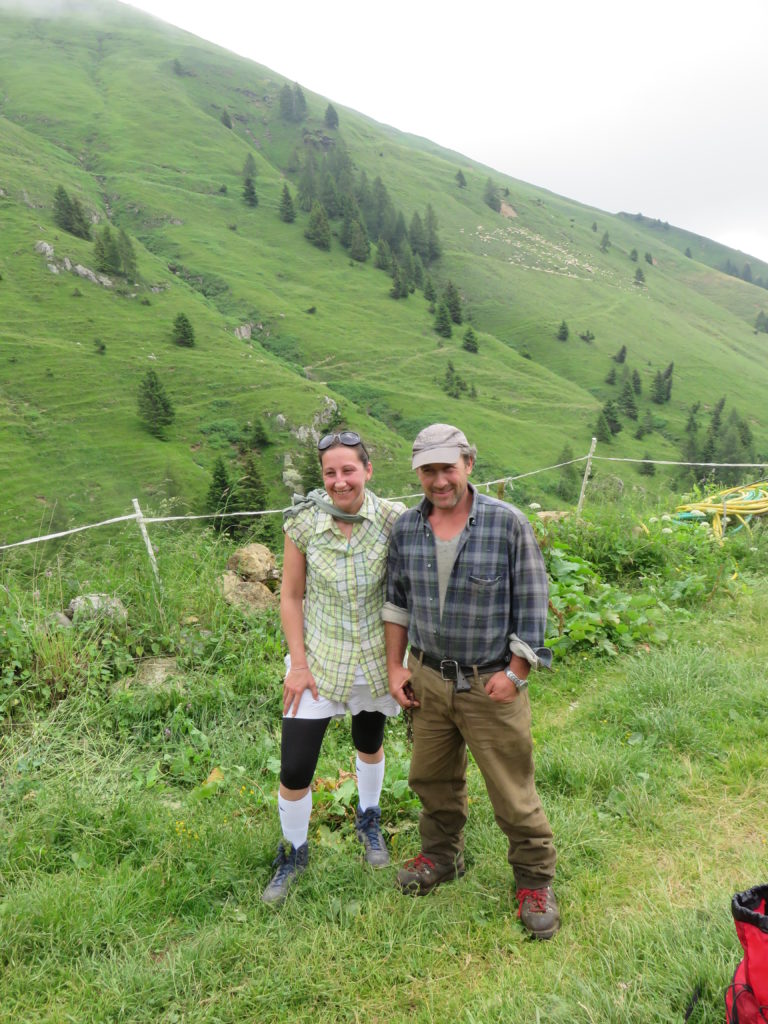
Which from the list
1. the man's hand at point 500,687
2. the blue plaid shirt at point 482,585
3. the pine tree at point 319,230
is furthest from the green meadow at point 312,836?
the pine tree at point 319,230

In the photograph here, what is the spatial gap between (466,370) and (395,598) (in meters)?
80.5

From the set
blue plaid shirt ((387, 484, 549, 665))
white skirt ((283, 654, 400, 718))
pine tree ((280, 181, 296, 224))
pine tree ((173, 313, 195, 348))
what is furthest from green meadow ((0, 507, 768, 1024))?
pine tree ((280, 181, 296, 224))

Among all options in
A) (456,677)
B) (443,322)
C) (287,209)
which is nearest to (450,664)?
(456,677)

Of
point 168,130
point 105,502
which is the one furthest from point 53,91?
point 105,502

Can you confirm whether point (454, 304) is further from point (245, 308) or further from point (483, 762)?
point (483, 762)

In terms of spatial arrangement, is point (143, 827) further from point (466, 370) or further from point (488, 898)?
point (466, 370)

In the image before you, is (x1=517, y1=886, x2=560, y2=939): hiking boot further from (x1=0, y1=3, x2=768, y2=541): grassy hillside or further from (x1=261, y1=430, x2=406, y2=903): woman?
(x1=0, y1=3, x2=768, y2=541): grassy hillside

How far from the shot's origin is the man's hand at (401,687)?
8.05ft

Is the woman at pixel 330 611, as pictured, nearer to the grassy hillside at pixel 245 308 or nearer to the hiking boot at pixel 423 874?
the hiking boot at pixel 423 874

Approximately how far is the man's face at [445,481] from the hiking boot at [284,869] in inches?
69.9

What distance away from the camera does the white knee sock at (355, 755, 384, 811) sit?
2.86 meters

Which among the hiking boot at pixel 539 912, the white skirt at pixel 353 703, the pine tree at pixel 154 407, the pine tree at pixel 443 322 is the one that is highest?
the white skirt at pixel 353 703

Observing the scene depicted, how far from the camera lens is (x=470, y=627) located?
2.25m

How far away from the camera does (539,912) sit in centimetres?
234
